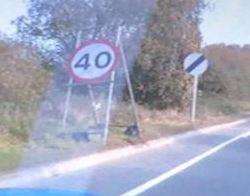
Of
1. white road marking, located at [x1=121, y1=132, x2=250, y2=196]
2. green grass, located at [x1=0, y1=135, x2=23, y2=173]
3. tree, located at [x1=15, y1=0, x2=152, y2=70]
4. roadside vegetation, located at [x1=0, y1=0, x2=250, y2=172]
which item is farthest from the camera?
tree, located at [x1=15, y1=0, x2=152, y2=70]

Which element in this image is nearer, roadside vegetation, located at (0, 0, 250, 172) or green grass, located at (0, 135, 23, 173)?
green grass, located at (0, 135, 23, 173)

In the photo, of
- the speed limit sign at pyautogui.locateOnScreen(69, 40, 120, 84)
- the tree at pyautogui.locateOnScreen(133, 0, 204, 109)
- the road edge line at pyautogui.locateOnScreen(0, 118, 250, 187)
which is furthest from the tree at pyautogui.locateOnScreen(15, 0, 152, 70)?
the speed limit sign at pyautogui.locateOnScreen(69, 40, 120, 84)

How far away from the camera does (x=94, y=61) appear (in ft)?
54.3

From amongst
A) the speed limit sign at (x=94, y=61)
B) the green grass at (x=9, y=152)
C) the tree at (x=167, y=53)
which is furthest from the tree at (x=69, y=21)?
the green grass at (x=9, y=152)

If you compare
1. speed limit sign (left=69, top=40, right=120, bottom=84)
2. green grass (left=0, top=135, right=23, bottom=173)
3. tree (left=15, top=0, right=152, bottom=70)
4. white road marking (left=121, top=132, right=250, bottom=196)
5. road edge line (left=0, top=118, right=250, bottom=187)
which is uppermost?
tree (left=15, top=0, right=152, bottom=70)

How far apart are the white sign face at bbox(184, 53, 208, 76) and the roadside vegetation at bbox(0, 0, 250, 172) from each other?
38.0 inches

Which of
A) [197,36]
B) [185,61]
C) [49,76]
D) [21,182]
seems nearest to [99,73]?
[49,76]

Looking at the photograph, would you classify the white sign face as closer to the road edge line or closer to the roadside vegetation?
the roadside vegetation

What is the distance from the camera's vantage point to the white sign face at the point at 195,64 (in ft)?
89.9

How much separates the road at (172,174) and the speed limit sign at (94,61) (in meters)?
1.63

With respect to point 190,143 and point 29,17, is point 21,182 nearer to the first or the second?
point 190,143

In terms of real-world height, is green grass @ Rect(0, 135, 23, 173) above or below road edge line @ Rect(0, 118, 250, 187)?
above

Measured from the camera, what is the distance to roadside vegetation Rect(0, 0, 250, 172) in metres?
17.4

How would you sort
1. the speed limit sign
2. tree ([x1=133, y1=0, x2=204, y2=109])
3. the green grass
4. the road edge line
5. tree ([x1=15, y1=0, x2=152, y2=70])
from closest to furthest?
the road edge line
the green grass
the speed limit sign
tree ([x1=15, y1=0, x2=152, y2=70])
tree ([x1=133, y1=0, x2=204, y2=109])
